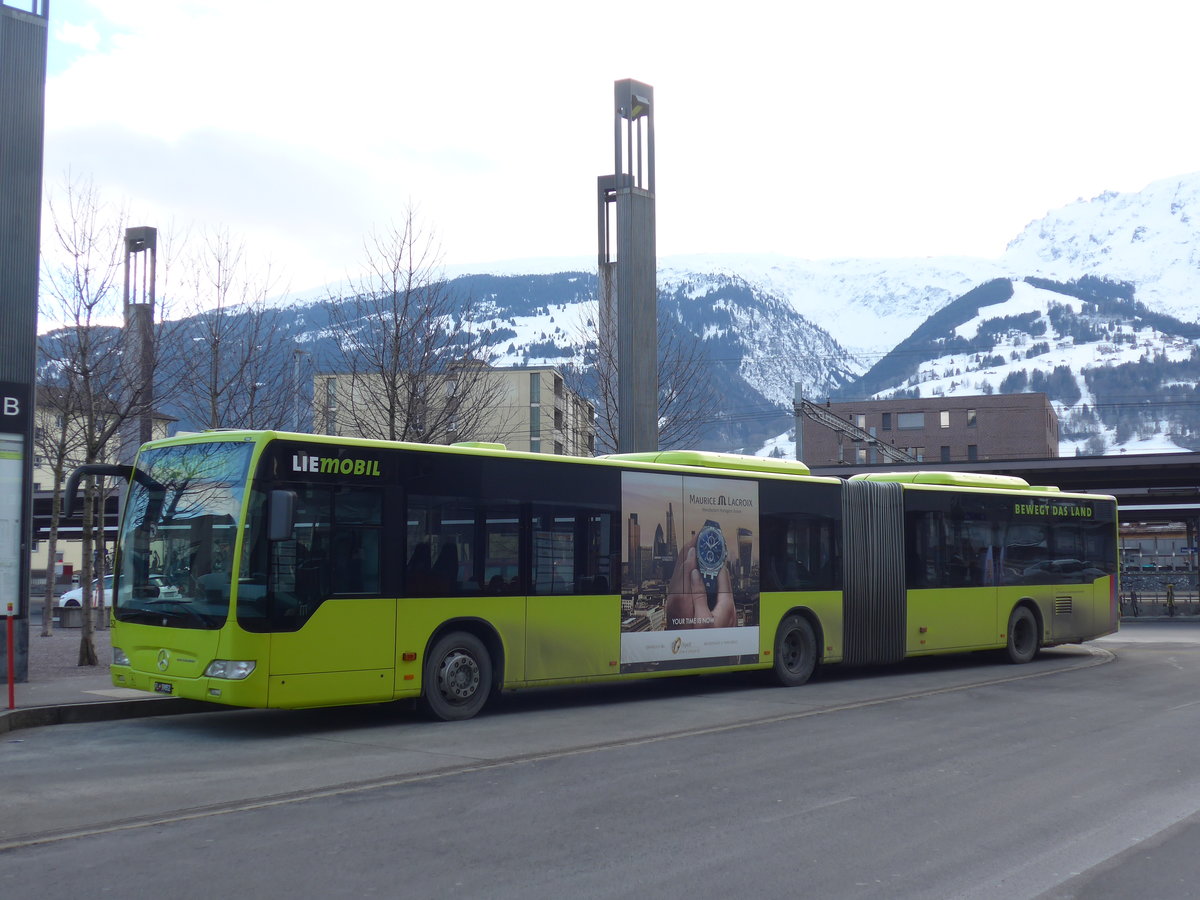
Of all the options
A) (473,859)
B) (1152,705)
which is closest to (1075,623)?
(1152,705)

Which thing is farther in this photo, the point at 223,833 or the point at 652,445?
the point at 652,445

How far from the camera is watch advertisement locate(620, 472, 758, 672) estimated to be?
14.9 m

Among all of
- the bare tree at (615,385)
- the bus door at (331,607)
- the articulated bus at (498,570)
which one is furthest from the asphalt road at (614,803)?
the bare tree at (615,385)

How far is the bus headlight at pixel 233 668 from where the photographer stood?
36.1ft

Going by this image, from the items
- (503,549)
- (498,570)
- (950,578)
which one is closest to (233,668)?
(498,570)

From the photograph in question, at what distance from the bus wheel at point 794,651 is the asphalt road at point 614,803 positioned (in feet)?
8.13

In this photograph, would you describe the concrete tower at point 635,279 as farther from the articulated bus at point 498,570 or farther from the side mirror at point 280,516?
the side mirror at point 280,516

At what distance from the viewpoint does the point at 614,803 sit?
844 centimetres

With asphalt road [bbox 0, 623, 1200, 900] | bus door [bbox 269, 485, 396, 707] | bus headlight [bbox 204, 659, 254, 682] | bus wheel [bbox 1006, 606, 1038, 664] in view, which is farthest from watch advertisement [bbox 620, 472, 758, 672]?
bus wheel [bbox 1006, 606, 1038, 664]

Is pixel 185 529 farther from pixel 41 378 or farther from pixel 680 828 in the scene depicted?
pixel 41 378

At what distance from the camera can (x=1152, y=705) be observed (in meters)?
14.7

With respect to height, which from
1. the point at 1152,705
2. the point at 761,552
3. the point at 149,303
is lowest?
the point at 1152,705

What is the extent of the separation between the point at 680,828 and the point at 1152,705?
9.32 m

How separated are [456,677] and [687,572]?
393cm
